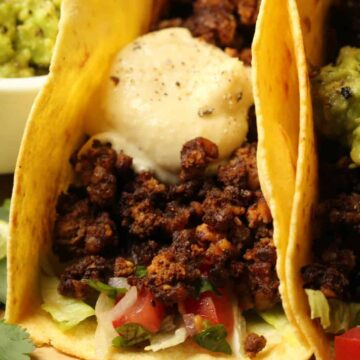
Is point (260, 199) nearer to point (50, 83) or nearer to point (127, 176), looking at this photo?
point (127, 176)

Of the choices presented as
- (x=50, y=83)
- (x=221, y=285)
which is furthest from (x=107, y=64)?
(x=221, y=285)

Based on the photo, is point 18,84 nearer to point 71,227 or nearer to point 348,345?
point 71,227

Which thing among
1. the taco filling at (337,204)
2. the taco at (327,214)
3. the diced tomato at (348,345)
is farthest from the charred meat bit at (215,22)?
the diced tomato at (348,345)

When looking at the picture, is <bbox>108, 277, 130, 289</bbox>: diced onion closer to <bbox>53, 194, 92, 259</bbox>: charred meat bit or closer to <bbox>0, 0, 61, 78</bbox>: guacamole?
<bbox>53, 194, 92, 259</bbox>: charred meat bit

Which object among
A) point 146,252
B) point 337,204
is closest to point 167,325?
point 146,252

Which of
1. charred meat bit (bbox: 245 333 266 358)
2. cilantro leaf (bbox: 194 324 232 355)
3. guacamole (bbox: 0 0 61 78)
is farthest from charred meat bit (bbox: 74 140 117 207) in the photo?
charred meat bit (bbox: 245 333 266 358)

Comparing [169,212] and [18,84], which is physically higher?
[18,84]

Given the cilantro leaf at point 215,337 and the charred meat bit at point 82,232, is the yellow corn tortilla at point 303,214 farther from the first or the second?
the charred meat bit at point 82,232

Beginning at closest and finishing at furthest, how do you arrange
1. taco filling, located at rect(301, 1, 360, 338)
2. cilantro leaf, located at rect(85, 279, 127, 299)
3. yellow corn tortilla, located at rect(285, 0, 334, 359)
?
yellow corn tortilla, located at rect(285, 0, 334, 359), taco filling, located at rect(301, 1, 360, 338), cilantro leaf, located at rect(85, 279, 127, 299)
